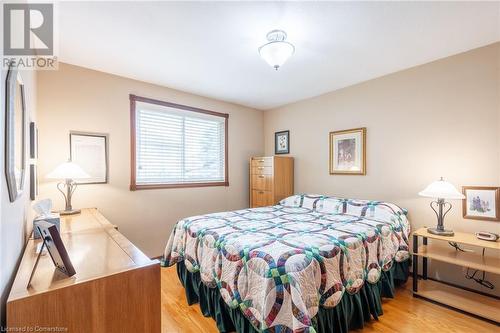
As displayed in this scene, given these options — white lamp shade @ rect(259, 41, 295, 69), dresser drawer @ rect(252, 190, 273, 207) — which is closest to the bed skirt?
dresser drawer @ rect(252, 190, 273, 207)

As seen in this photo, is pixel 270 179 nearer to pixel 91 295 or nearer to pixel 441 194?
pixel 441 194

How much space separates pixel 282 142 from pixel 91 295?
379 centimetres

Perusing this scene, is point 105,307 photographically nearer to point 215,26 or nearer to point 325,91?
point 215,26

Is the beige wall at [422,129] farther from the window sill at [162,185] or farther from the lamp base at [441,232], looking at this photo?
the window sill at [162,185]

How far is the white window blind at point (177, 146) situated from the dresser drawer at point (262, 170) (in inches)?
22.1

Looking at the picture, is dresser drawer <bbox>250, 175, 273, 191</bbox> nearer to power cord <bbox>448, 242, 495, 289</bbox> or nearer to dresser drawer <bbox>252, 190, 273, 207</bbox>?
dresser drawer <bbox>252, 190, 273, 207</bbox>

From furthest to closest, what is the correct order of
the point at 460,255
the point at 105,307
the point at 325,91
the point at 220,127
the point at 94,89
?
1. the point at 220,127
2. the point at 325,91
3. the point at 94,89
4. the point at 460,255
5. the point at 105,307

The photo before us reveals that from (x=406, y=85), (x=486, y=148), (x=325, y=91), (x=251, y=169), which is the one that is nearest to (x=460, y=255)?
(x=486, y=148)

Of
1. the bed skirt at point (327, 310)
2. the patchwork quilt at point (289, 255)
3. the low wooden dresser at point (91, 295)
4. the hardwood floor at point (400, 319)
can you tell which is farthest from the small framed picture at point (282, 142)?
the low wooden dresser at point (91, 295)

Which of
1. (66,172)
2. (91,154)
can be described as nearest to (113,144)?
(91,154)

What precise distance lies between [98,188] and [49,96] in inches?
44.6

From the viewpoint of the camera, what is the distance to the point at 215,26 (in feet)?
6.49

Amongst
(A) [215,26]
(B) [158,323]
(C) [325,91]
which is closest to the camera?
(B) [158,323]

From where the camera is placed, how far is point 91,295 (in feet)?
3.22
